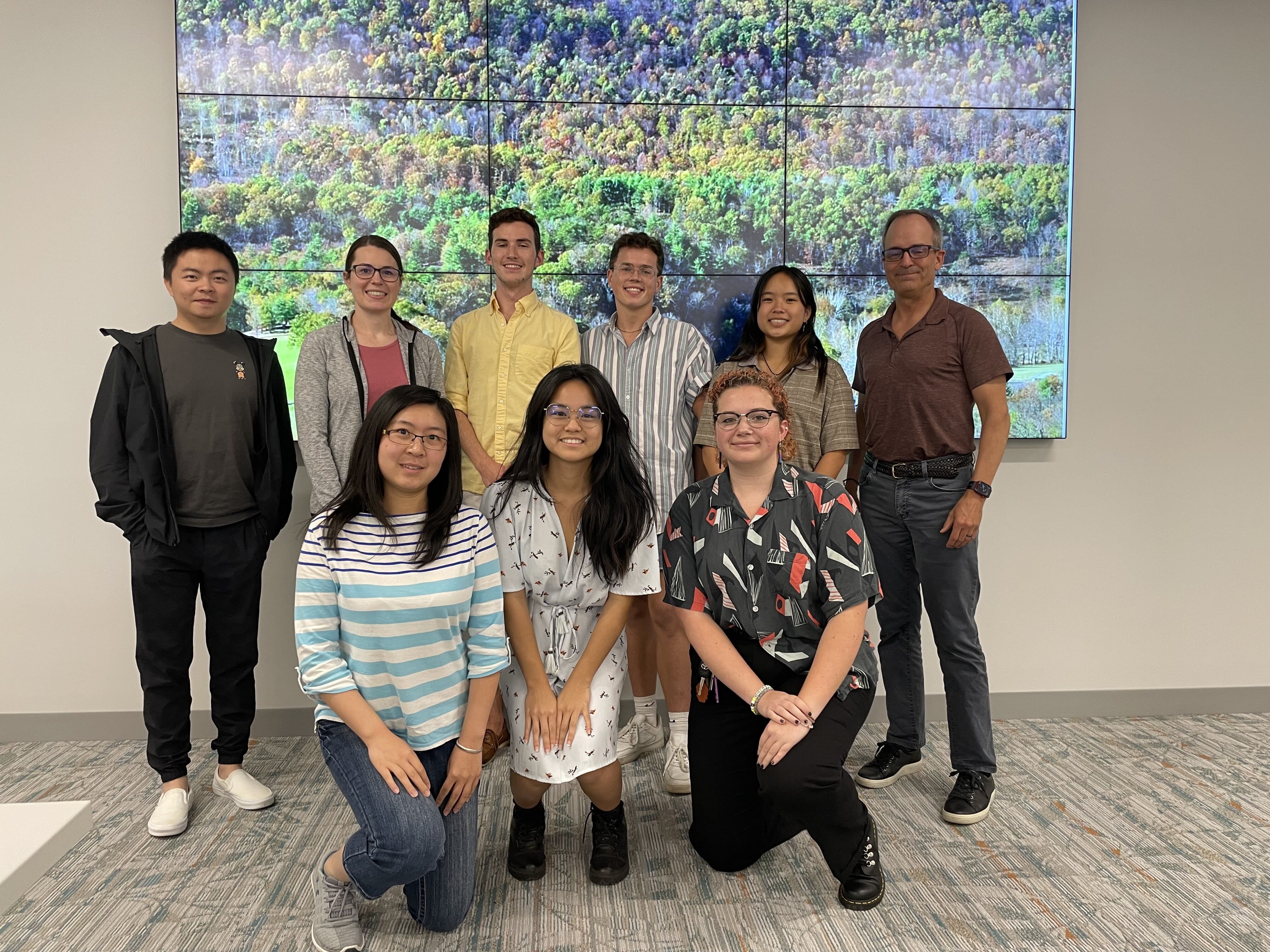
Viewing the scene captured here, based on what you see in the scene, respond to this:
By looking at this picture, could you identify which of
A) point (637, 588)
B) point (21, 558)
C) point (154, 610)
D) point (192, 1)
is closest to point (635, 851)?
point (637, 588)

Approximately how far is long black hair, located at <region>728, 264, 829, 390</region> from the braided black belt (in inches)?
15.3

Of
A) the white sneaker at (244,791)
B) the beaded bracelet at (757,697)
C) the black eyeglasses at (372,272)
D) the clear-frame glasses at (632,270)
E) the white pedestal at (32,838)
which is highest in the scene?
the clear-frame glasses at (632,270)

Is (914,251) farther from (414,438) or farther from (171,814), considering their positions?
(171,814)

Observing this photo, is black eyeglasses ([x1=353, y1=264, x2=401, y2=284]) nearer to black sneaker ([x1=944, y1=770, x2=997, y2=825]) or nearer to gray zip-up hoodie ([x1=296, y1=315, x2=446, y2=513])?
gray zip-up hoodie ([x1=296, y1=315, x2=446, y2=513])

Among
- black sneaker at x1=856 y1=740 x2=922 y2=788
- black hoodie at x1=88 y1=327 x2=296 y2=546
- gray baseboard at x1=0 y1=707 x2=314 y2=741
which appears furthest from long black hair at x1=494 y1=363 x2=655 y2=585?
gray baseboard at x1=0 y1=707 x2=314 y2=741

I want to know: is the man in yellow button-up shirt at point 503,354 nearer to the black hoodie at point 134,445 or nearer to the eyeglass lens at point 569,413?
the eyeglass lens at point 569,413

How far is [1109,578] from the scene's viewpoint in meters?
3.48

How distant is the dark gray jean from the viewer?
8.72 ft

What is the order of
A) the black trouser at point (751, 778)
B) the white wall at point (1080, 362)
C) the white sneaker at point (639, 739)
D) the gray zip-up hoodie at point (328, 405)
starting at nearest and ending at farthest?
1. the black trouser at point (751, 778)
2. the gray zip-up hoodie at point (328, 405)
3. the white sneaker at point (639, 739)
4. the white wall at point (1080, 362)

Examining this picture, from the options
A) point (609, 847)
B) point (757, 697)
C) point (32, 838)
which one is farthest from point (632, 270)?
point (32, 838)

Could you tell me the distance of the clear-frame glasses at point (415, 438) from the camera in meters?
1.94

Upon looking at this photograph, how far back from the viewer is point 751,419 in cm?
211

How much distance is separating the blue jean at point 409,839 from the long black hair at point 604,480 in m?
0.59

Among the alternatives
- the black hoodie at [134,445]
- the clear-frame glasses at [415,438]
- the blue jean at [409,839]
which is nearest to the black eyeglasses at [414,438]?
the clear-frame glasses at [415,438]
